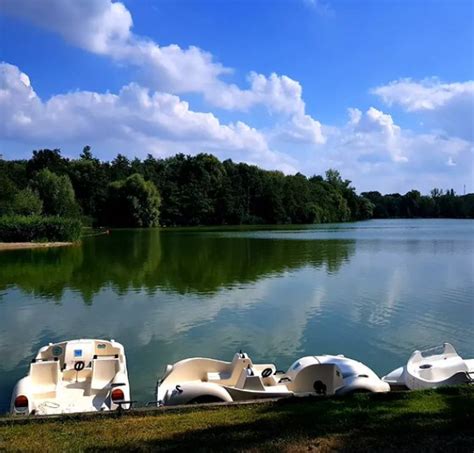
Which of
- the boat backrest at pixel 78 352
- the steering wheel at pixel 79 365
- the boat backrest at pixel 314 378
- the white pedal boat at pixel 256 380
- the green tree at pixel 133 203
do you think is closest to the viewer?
the white pedal boat at pixel 256 380

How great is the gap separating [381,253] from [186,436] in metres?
29.2

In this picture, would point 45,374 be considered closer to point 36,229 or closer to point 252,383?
point 252,383

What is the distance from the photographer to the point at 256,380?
7309 mm

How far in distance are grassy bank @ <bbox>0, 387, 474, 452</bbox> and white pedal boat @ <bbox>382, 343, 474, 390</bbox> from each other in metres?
1.40

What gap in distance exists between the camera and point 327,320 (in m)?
13.4

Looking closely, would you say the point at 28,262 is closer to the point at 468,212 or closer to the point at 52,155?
the point at 52,155

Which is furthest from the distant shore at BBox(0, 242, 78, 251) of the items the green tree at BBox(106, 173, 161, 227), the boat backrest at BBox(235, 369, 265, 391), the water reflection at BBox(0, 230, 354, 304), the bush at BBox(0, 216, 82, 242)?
the green tree at BBox(106, 173, 161, 227)

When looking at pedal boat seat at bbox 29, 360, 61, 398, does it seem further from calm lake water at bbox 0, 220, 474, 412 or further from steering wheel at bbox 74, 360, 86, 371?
calm lake water at bbox 0, 220, 474, 412

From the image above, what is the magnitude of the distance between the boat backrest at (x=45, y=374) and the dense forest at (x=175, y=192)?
5384cm

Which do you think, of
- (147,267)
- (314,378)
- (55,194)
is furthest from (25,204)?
(314,378)

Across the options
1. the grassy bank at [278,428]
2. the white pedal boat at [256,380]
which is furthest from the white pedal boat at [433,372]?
the grassy bank at [278,428]

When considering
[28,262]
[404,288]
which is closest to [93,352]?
[404,288]

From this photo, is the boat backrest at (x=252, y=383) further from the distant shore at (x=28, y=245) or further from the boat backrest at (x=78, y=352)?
the distant shore at (x=28, y=245)

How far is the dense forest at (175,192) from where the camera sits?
75.4m
